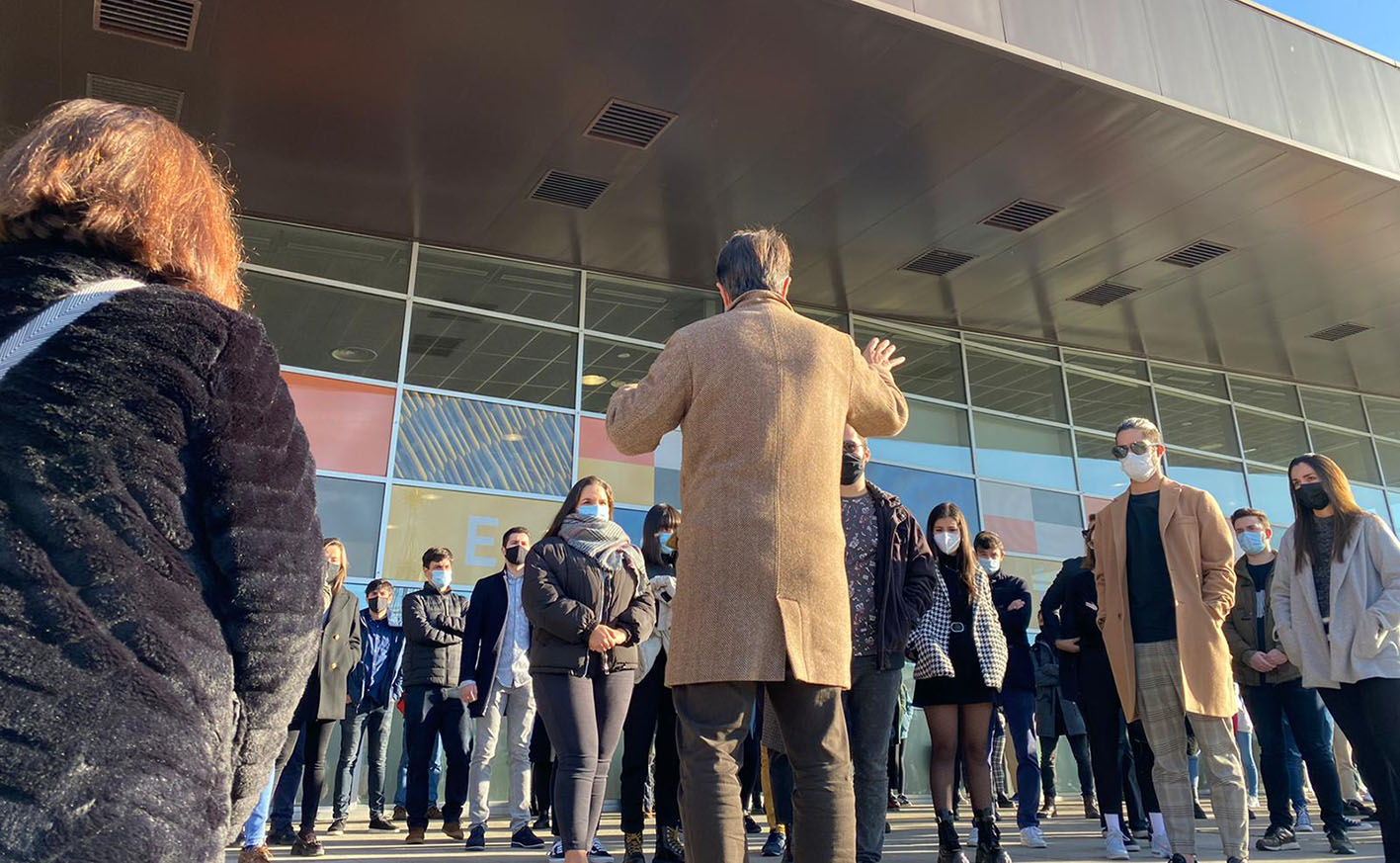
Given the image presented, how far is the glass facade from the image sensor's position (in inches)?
416

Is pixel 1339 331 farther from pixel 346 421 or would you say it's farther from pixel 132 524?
pixel 132 524

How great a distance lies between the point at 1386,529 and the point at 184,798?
5.28m

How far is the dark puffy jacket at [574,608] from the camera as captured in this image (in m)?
4.58

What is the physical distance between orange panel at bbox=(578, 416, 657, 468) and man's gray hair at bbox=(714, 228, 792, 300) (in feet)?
27.2

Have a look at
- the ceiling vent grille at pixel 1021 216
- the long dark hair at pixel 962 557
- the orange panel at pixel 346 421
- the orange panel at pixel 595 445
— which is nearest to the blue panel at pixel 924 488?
the orange panel at pixel 595 445

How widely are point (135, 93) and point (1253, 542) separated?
894 cm

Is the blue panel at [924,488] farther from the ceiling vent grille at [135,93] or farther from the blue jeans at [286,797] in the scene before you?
the ceiling vent grille at [135,93]

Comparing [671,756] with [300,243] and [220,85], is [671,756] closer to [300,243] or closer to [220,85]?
[220,85]

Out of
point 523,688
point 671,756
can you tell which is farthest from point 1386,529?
point 523,688

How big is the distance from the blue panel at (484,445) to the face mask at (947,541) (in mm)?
6113

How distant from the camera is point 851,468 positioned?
14.6 feet

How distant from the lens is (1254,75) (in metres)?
9.39

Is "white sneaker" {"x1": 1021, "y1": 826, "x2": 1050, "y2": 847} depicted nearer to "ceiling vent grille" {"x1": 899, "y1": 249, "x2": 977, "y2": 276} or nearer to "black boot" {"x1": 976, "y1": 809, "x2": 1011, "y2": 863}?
"black boot" {"x1": 976, "y1": 809, "x2": 1011, "y2": 863}

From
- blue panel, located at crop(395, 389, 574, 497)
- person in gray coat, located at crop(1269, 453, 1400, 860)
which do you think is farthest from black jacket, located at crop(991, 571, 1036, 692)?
blue panel, located at crop(395, 389, 574, 497)
